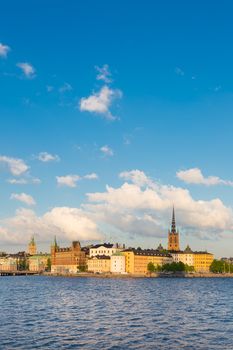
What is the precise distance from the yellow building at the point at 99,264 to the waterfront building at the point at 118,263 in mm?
5153

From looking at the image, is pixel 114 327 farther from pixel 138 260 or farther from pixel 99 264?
pixel 99 264

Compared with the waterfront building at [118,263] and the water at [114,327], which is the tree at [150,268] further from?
the water at [114,327]

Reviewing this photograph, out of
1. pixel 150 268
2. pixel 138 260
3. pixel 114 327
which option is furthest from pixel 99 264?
pixel 114 327

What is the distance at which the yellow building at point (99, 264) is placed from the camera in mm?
185625

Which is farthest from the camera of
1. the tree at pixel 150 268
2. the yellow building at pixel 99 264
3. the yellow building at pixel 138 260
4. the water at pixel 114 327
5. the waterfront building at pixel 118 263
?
the yellow building at pixel 99 264

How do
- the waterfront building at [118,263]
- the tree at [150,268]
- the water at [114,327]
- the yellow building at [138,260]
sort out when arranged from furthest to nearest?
the waterfront building at [118,263] → the yellow building at [138,260] → the tree at [150,268] → the water at [114,327]

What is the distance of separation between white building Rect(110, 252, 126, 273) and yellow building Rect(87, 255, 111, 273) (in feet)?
16.9

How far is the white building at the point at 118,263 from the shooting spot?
7047 inches

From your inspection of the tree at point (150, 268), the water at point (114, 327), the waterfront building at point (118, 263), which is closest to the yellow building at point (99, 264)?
the waterfront building at point (118, 263)

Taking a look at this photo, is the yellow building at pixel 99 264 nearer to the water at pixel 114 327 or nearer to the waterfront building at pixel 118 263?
the waterfront building at pixel 118 263

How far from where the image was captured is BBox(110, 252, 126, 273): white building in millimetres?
179000

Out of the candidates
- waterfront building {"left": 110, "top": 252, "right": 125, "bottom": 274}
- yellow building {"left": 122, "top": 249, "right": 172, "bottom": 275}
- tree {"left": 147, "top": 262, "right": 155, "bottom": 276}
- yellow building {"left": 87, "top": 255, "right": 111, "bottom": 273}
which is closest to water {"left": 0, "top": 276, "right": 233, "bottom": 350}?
tree {"left": 147, "top": 262, "right": 155, "bottom": 276}

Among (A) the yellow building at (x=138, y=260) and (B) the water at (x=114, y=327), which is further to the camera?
(A) the yellow building at (x=138, y=260)

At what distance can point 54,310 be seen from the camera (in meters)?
47.7
